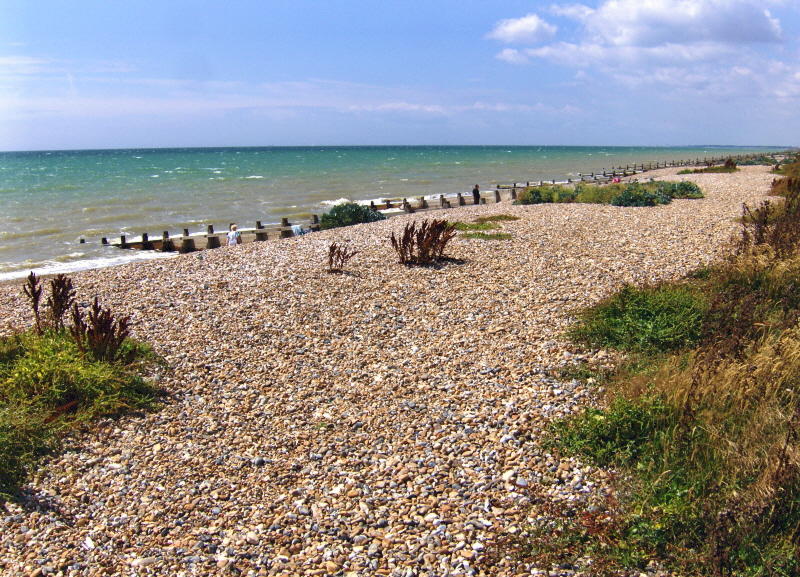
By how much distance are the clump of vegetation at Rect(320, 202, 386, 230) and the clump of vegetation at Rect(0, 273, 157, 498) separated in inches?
593

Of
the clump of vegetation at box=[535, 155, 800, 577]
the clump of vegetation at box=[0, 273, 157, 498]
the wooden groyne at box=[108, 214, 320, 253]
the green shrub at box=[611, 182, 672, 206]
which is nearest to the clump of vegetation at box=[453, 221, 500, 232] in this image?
the green shrub at box=[611, 182, 672, 206]

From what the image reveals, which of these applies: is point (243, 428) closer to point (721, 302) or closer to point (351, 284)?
point (351, 284)

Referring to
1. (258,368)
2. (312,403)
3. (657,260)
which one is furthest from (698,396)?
(657,260)

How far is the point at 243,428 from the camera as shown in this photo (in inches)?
259

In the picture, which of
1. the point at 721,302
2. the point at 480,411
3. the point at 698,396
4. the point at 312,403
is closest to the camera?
the point at 698,396

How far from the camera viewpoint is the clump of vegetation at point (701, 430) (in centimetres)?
418

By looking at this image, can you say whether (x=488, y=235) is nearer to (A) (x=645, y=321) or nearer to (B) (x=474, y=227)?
(B) (x=474, y=227)

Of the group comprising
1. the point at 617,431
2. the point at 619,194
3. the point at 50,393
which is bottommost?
the point at 617,431

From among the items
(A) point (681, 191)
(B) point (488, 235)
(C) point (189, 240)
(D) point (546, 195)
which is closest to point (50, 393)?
(B) point (488, 235)

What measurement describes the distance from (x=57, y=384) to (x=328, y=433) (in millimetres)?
3381

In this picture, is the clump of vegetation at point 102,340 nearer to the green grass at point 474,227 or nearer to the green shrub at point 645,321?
the green shrub at point 645,321

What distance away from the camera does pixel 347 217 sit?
76.9ft

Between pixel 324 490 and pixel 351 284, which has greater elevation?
pixel 351 284

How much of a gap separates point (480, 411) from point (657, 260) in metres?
7.41
